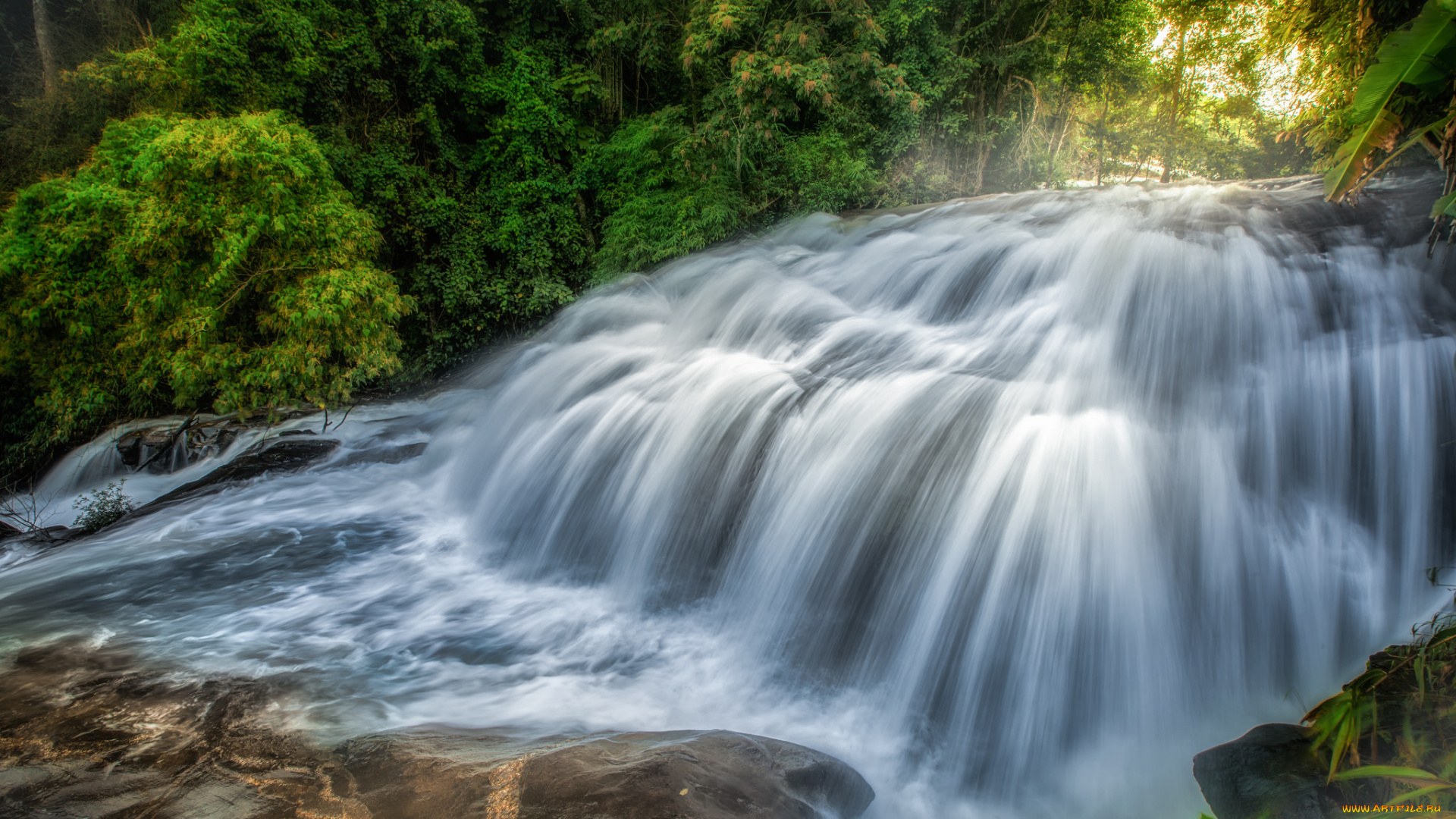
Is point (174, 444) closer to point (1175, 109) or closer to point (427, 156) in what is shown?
point (427, 156)

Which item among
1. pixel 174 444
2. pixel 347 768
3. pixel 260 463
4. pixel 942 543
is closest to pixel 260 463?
pixel 260 463

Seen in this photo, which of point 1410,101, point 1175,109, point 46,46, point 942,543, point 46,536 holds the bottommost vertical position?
point 46,536

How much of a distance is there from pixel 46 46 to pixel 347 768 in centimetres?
1543

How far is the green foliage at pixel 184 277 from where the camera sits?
7.32m

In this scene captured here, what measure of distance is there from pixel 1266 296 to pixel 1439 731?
3635mm

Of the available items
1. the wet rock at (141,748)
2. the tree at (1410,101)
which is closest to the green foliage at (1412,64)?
the tree at (1410,101)

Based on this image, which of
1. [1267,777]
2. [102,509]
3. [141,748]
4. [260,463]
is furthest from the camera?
[260,463]

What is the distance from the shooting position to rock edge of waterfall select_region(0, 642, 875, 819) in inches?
95.5

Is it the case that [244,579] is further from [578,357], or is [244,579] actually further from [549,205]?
[549,205]

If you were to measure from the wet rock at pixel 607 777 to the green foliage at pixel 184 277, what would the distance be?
6.58 meters

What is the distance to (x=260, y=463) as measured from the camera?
280 inches

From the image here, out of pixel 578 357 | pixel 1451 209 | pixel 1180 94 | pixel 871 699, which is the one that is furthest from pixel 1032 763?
pixel 1180 94

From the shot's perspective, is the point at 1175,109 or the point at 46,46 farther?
the point at 1175,109

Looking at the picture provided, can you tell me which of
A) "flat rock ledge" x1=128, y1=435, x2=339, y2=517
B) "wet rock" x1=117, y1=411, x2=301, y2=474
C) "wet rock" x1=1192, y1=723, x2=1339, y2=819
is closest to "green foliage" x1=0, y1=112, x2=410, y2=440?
"wet rock" x1=117, y1=411, x2=301, y2=474
